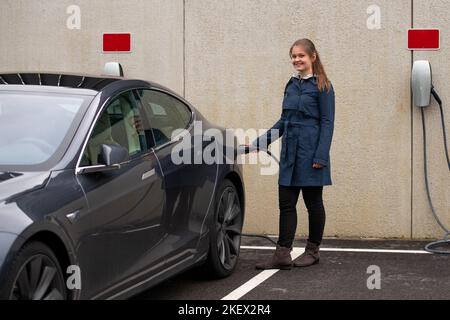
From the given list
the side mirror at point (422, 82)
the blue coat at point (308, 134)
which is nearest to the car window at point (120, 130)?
the blue coat at point (308, 134)

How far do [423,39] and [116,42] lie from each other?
3104mm

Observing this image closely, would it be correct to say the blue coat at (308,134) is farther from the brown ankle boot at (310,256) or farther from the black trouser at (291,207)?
the brown ankle boot at (310,256)

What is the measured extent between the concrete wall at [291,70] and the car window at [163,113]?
7.65ft

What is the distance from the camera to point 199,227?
605cm

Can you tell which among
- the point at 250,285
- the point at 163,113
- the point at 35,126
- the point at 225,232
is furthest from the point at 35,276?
the point at 225,232

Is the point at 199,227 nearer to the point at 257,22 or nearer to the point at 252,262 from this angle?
the point at 252,262

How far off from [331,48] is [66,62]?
2.77 meters

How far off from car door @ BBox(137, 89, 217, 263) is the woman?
78 cm

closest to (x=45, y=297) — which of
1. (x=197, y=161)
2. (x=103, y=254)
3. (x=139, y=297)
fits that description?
(x=103, y=254)

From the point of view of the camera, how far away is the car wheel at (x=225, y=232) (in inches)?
250

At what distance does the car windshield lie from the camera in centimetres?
473

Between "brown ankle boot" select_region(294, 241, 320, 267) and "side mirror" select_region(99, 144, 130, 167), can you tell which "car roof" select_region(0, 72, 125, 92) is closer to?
"side mirror" select_region(99, 144, 130, 167)

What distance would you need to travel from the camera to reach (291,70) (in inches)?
341

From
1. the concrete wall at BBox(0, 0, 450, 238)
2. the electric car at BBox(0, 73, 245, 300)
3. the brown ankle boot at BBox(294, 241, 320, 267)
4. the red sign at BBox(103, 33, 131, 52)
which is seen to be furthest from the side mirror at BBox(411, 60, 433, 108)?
the red sign at BBox(103, 33, 131, 52)
